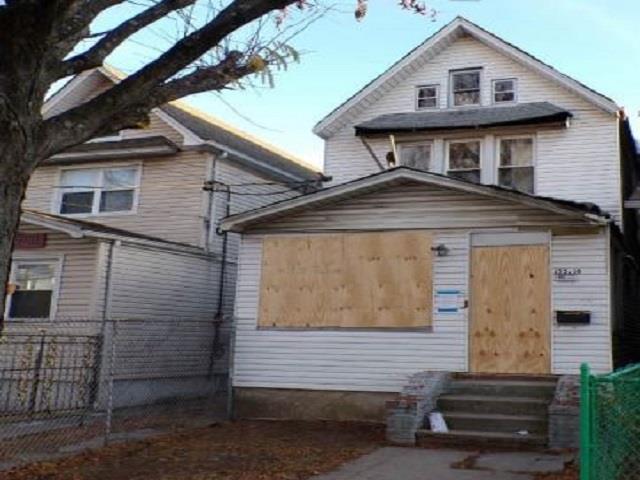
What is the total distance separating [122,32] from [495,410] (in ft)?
25.6

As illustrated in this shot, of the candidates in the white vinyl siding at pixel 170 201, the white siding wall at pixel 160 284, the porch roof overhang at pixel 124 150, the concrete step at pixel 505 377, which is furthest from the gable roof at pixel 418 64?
the concrete step at pixel 505 377

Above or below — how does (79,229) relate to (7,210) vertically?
above

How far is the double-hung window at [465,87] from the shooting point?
16589 millimetres

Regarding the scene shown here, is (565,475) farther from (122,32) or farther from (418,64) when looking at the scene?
(418,64)

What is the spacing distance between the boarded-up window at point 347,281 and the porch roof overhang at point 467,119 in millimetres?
3316

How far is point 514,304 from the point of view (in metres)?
12.9

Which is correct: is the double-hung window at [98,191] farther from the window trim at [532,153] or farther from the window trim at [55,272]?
the window trim at [532,153]

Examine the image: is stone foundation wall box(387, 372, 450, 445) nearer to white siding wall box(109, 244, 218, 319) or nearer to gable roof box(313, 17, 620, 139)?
white siding wall box(109, 244, 218, 319)

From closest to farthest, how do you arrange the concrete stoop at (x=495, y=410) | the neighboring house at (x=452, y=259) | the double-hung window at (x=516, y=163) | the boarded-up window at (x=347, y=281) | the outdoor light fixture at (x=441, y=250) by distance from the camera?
the concrete stoop at (x=495, y=410) < the neighboring house at (x=452, y=259) < the outdoor light fixture at (x=441, y=250) < the boarded-up window at (x=347, y=281) < the double-hung window at (x=516, y=163)

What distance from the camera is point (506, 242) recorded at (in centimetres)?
1302

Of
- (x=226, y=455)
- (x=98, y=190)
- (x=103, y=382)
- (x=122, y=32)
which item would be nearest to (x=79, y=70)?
(x=122, y=32)

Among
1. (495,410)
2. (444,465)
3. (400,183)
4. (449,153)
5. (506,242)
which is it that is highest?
(449,153)

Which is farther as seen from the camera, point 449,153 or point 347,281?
point 449,153

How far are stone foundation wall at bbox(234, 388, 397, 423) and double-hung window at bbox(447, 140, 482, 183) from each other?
5.27m
